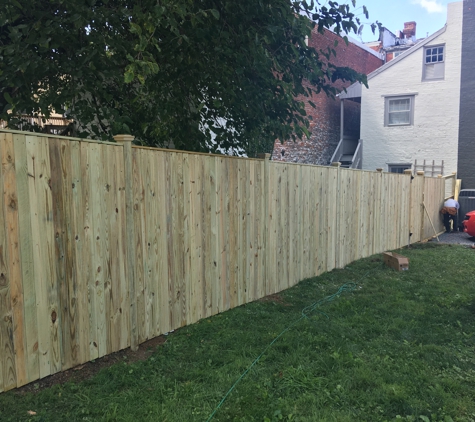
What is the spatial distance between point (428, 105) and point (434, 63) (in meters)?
→ 1.69

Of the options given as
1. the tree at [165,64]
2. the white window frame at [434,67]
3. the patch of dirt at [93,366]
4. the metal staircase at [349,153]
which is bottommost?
the patch of dirt at [93,366]

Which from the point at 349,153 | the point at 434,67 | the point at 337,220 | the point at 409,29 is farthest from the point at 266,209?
the point at 409,29

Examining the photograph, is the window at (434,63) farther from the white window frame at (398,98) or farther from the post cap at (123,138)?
the post cap at (123,138)

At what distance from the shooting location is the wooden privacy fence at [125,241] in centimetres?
299

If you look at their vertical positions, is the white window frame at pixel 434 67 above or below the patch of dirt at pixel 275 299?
above

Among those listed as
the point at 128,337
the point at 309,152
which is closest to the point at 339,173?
the point at 128,337

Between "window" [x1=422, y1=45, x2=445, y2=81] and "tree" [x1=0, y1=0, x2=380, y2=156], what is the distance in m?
12.9

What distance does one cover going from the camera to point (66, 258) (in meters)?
3.29

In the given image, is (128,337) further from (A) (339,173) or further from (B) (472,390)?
(A) (339,173)

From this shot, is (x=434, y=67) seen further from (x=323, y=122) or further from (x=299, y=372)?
(x=299, y=372)

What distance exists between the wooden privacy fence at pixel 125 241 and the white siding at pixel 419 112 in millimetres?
12432

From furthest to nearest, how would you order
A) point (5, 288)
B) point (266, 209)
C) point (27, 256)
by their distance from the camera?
1. point (266, 209)
2. point (27, 256)
3. point (5, 288)

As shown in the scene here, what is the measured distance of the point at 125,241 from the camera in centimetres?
378

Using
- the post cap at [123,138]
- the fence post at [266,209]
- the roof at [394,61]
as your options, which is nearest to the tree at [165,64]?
the fence post at [266,209]
